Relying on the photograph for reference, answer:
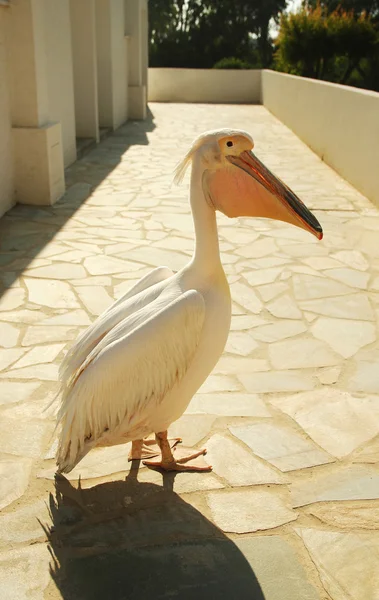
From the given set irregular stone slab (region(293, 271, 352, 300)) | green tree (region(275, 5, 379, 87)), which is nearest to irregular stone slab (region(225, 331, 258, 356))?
irregular stone slab (region(293, 271, 352, 300))

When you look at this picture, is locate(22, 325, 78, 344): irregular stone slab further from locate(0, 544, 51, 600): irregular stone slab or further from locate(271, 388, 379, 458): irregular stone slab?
locate(0, 544, 51, 600): irregular stone slab

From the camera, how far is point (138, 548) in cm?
210

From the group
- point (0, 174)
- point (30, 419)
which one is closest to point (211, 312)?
point (30, 419)

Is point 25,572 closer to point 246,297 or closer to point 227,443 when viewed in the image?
point 227,443

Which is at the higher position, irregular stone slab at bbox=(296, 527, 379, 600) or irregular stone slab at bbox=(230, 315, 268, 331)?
irregular stone slab at bbox=(230, 315, 268, 331)

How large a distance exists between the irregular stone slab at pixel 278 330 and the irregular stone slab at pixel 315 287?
477 millimetres

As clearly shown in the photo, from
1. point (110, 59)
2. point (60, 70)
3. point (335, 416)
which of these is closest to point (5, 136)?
point (60, 70)

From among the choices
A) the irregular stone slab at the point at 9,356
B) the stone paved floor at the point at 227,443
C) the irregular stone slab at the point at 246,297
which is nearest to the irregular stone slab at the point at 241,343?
the stone paved floor at the point at 227,443

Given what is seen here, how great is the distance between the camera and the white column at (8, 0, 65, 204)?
570 cm

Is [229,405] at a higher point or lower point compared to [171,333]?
lower

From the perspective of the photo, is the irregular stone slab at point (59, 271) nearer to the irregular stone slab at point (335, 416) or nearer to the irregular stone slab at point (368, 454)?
the irregular stone slab at point (335, 416)

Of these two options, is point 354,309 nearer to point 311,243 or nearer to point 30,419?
point 311,243

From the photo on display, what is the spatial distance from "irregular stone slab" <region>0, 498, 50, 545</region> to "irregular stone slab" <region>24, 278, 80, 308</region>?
1.92 metres

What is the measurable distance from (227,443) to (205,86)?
18.6 meters
